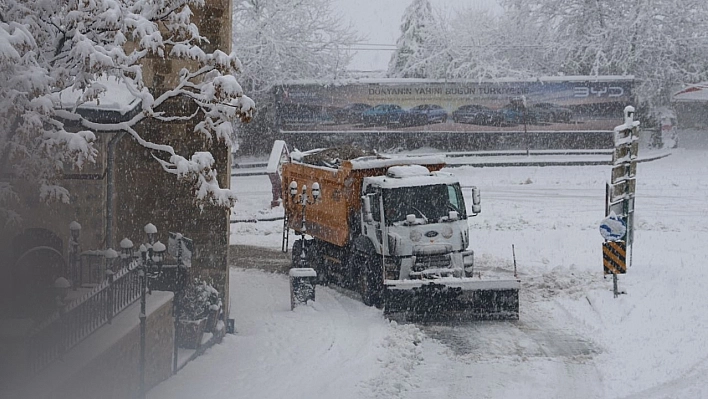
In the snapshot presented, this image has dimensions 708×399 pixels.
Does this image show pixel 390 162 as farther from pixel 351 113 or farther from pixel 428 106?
pixel 428 106

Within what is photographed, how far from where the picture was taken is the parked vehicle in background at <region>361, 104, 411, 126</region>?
4559 cm

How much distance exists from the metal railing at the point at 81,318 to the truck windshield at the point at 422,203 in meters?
7.09

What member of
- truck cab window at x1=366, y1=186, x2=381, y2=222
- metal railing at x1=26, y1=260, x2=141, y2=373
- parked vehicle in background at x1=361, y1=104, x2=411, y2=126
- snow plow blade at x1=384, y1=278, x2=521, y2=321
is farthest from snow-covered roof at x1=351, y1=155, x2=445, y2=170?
parked vehicle in background at x1=361, y1=104, x2=411, y2=126

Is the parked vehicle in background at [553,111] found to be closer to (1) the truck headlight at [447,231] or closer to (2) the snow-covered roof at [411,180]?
(2) the snow-covered roof at [411,180]

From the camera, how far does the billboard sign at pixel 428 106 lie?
148 ft

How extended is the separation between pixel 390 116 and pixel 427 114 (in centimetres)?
186

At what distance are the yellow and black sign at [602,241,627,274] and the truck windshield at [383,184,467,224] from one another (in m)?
2.98

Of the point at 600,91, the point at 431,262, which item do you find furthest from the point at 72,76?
the point at 600,91

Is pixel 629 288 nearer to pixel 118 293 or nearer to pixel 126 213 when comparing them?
pixel 126 213

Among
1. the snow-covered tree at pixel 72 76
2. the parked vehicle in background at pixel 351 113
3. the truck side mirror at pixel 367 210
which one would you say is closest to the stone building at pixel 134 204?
the snow-covered tree at pixel 72 76

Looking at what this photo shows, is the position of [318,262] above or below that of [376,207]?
below

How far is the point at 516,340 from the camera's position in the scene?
15.5 meters

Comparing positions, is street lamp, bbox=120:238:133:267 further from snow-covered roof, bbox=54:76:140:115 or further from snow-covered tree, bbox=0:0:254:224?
snow-covered roof, bbox=54:76:140:115

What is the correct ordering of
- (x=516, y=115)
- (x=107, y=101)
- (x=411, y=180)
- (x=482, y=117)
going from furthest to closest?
(x=482, y=117) < (x=516, y=115) < (x=411, y=180) < (x=107, y=101)
